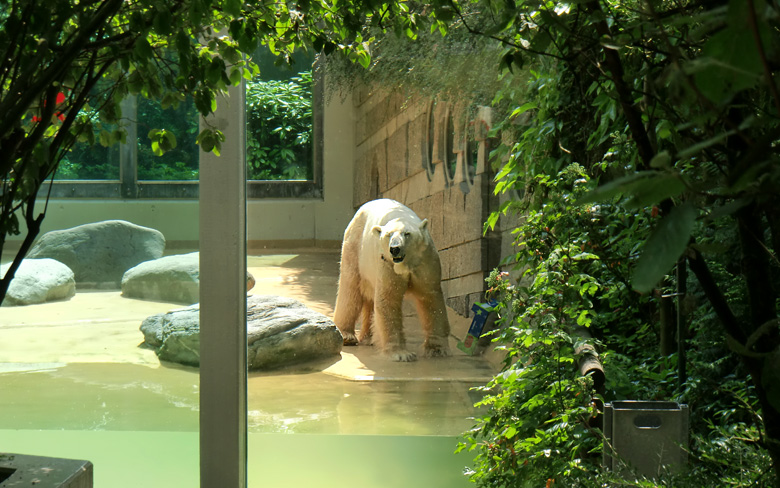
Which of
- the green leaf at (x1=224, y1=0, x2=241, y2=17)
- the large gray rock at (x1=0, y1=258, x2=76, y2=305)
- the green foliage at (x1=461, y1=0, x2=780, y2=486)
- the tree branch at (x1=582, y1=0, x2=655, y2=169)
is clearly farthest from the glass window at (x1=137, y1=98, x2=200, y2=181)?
the tree branch at (x1=582, y1=0, x2=655, y2=169)

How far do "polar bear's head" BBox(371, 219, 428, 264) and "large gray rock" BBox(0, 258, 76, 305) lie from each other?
1.05m

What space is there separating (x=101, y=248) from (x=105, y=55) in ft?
3.70

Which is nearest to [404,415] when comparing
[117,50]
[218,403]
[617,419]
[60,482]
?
[218,403]

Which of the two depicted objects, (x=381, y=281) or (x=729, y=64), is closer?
Answer: (x=729, y=64)

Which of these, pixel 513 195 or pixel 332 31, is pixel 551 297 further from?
pixel 332 31

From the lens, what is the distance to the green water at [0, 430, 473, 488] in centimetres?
224

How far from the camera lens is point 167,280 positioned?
2.28m

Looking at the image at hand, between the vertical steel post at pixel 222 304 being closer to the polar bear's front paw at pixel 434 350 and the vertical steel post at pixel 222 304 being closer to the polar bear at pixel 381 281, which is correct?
the polar bear at pixel 381 281

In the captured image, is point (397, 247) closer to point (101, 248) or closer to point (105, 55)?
point (101, 248)

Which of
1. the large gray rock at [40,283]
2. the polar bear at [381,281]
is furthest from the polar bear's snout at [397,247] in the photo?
the large gray rock at [40,283]

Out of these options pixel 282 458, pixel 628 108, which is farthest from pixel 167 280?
pixel 628 108

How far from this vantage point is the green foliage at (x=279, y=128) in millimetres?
2518

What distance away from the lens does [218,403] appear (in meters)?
2.18

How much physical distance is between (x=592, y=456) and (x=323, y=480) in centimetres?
100
